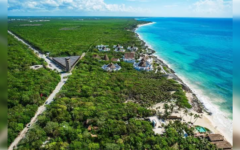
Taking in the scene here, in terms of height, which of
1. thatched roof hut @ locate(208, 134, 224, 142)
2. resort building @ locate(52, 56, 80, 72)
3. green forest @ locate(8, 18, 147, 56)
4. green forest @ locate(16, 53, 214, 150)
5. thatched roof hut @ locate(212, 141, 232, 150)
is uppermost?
green forest @ locate(8, 18, 147, 56)

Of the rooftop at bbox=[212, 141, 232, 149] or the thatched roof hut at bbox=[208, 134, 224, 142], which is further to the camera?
the thatched roof hut at bbox=[208, 134, 224, 142]

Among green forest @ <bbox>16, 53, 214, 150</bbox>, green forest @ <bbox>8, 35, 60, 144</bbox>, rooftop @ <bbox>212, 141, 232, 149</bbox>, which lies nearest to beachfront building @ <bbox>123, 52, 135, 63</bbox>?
green forest @ <bbox>16, 53, 214, 150</bbox>

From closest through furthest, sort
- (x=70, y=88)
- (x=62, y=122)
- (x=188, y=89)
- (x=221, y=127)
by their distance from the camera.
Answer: (x=62, y=122), (x=221, y=127), (x=70, y=88), (x=188, y=89)

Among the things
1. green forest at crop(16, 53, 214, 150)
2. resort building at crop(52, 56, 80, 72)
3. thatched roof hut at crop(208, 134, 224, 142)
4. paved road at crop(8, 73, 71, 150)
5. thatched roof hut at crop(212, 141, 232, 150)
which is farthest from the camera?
resort building at crop(52, 56, 80, 72)

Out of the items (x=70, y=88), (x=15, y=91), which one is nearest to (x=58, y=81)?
(x=70, y=88)

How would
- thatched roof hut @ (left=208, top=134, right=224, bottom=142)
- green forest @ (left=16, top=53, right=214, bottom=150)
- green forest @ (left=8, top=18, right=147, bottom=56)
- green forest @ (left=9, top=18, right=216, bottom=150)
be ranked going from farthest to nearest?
green forest @ (left=8, top=18, right=147, bottom=56) → thatched roof hut @ (left=208, top=134, right=224, bottom=142) → green forest @ (left=9, top=18, right=216, bottom=150) → green forest @ (left=16, top=53, right=214, bottom=150)

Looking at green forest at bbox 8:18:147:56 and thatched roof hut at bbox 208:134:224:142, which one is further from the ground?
green forest at bbox 8:18:147:56

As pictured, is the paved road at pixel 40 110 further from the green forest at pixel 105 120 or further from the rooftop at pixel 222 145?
the rooftop at pixel 222 145

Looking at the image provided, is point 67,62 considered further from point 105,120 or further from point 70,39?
point 70,39

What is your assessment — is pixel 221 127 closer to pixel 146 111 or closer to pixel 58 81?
pixel 146 111

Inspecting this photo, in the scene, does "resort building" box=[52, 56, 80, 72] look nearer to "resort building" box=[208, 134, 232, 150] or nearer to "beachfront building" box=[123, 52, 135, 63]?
"beachfront building" box=[123, 52, 135, 63]
